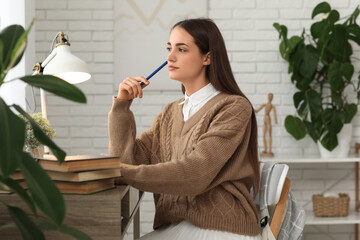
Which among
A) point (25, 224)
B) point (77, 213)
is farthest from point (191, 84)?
point (25, 224)

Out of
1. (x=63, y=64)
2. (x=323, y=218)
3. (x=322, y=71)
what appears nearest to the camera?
(x=63, y=64)

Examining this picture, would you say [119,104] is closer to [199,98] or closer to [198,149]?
[199,98]

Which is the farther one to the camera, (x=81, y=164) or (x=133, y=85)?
(x=133, y=85)

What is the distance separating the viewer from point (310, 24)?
142 inches

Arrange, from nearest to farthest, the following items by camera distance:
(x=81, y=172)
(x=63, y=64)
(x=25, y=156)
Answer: (x=25, y=156), (x=81, y=172), (x=63, y=64)

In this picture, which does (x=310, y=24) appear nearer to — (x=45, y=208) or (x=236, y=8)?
(x=236, y=8)

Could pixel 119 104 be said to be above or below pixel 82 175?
above

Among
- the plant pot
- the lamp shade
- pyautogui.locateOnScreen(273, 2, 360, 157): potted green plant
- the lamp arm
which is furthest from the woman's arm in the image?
the plant pot

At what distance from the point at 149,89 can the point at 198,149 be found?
2.08 metres

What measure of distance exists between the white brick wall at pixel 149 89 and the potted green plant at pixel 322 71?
0.49 ft

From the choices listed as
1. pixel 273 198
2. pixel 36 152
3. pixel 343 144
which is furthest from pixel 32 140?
pixel 343 144

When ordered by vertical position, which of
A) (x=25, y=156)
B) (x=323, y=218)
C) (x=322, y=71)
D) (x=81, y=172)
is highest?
(x=322, y=71)

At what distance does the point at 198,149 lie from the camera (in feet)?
5.09

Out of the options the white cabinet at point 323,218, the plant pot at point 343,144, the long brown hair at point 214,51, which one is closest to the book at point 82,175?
the long brown hair at point 214,51
